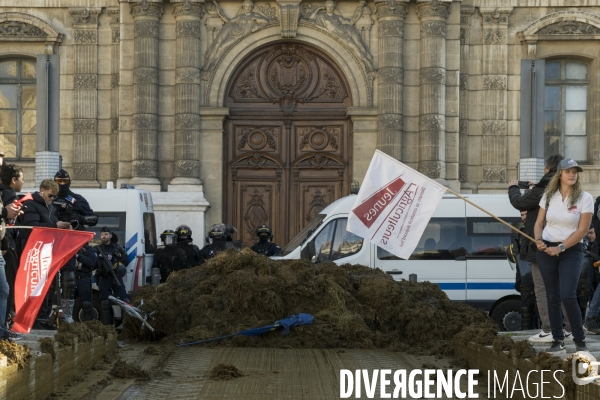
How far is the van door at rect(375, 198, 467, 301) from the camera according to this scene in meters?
19.6

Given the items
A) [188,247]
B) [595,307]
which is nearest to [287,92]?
[188,247]

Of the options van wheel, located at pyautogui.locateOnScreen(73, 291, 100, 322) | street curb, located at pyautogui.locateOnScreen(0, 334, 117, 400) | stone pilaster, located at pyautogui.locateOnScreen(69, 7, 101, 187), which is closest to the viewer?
street curb, located at pyautogui.locateOnScreen(0, 334, 117, 400)

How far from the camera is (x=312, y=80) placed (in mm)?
28406

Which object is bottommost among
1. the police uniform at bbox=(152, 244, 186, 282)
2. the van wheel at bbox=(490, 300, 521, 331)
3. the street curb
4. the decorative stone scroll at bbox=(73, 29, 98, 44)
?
the van wheel at bbox=(490, 300, 521, 331)

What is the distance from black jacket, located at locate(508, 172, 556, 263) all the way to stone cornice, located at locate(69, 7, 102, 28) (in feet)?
58.3

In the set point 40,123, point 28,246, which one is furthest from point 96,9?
point 28,246

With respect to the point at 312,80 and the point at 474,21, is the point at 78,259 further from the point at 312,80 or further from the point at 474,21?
the point at 474,21

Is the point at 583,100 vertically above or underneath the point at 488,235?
above

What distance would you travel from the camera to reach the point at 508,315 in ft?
63.6

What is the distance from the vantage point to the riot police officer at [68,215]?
15.5 m

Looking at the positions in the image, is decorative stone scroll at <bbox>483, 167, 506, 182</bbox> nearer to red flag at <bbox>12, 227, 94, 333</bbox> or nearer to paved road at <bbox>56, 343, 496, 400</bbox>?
paved road at <bbox>56, 343, 496, 400</bbox>

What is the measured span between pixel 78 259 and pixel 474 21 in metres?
13.9

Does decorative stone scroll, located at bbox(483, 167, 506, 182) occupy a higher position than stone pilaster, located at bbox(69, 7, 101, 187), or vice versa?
stone pilaster, located at bbox(69, 7, 101, 187)

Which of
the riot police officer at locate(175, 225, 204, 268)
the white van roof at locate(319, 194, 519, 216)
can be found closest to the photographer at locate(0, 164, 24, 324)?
the white van roof at locate(319, 194, 519, 216)
